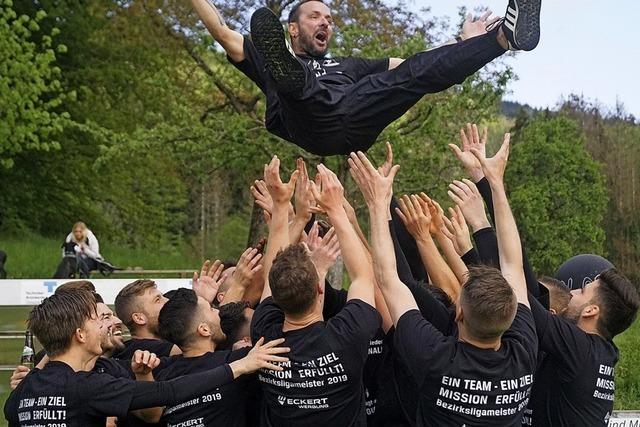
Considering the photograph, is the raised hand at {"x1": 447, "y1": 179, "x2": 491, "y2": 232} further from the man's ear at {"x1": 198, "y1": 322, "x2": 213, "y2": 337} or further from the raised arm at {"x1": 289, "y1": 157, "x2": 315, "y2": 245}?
the man's ear at {"x1": 198, "y1": 322, "x2": 213, "y2": 337}

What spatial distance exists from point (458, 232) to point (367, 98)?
3.21ft

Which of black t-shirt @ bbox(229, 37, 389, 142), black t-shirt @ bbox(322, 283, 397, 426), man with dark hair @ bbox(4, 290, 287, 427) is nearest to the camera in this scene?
man with dark hair @ bbox(4, 290, 287, 427)

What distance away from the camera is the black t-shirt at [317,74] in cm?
549

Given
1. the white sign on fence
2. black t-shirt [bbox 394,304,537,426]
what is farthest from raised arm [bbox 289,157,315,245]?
the white sign on fence

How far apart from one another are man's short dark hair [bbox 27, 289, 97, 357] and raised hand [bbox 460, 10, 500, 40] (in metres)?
2.69

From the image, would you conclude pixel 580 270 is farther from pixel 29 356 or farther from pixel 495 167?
pixel 29 356

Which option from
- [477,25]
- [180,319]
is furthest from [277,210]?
[477,25]

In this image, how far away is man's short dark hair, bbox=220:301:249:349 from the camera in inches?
199

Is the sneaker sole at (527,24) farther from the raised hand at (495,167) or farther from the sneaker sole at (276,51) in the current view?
the sneaker sole at (276,51)

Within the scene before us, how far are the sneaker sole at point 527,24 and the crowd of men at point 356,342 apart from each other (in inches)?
25.0

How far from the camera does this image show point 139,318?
5.18 meters

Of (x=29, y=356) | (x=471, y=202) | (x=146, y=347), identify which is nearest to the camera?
(x=471, y=202)

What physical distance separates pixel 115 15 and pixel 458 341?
23310mm

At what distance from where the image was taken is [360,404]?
4320 mm
